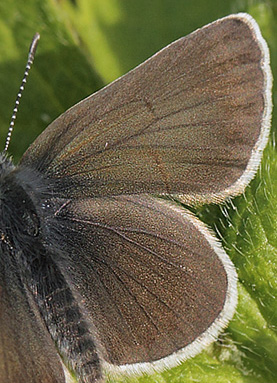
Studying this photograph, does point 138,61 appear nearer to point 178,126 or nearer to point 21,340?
point 178,126

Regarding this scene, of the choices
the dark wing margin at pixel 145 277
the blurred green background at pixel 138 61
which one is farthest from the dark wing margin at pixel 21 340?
the blurred green background at pixel 138 61

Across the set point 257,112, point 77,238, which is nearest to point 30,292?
point 77,238

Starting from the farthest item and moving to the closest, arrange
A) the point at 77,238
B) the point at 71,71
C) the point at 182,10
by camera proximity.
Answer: the point at 182,10
the point at 71,71
the point at 77,238

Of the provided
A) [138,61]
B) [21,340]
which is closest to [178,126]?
[21,340]

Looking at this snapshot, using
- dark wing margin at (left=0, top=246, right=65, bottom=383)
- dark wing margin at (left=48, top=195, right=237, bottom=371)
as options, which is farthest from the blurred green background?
dark wing margin at (left=0, top=246, right=65, bottom=383)

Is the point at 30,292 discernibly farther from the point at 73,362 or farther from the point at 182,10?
the point at 182,10

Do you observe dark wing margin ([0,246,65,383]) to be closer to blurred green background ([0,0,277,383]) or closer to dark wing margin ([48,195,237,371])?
dark wing margin ([48,195,237,371])
